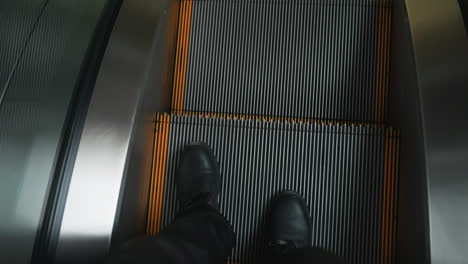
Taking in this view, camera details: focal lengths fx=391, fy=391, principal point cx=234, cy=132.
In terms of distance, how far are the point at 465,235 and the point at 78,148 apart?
1467 mm

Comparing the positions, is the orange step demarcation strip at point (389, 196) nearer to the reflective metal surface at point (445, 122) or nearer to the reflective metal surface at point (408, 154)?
the reflective metal surface at point (408, 154)

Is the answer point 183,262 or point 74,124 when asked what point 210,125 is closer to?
point 74,124

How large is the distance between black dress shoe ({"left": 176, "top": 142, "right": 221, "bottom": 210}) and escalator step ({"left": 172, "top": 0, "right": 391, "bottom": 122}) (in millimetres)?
412

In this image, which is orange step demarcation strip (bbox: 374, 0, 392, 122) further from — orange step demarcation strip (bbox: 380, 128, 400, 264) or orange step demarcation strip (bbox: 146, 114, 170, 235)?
orange step demarcation strip (bbox: 146, 114, 170, 235)

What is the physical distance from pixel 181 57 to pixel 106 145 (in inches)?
37.7

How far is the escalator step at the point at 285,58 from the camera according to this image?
7.61 ft

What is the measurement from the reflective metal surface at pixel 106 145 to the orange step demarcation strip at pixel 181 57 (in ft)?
1.67

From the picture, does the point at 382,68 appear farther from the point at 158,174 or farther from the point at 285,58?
the point at 158,174


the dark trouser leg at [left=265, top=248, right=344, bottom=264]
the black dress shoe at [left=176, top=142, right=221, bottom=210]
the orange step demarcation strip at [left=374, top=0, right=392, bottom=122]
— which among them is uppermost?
the orange step demarcation strip at [left=374, top=0, right=392, bottom=122]

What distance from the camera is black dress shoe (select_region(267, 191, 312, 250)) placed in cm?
193

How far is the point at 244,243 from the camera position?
2.04m

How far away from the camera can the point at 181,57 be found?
2402 mm

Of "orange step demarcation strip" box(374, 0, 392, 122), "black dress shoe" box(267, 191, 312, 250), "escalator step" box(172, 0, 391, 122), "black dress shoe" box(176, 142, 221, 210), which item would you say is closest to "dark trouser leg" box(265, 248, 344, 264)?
"black dress shoe" box(267, 191, 312, 250)

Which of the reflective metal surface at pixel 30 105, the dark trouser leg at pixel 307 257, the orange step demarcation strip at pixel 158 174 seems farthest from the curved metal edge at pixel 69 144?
the dark trouser leg at pixel 307 257
